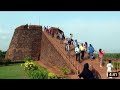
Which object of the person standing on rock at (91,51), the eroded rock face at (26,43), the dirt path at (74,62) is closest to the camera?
the dirt path at (74,62)

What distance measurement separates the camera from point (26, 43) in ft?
85.7

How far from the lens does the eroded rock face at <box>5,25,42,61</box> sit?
25.7 metres

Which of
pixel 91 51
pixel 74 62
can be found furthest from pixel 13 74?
pixel 91 51

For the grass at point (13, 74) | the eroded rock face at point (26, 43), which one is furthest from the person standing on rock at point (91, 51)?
the eroded rock face at point (26, 43)

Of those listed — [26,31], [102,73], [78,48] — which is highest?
[26,31]

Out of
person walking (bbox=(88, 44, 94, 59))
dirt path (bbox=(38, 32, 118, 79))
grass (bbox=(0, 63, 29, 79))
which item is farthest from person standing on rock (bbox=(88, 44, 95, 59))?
grass (bbox=(0, 63, 29, 79))

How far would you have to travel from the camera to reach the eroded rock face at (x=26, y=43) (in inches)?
1013

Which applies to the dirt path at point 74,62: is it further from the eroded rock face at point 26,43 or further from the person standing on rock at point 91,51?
the eroded rock face at point 26,43
